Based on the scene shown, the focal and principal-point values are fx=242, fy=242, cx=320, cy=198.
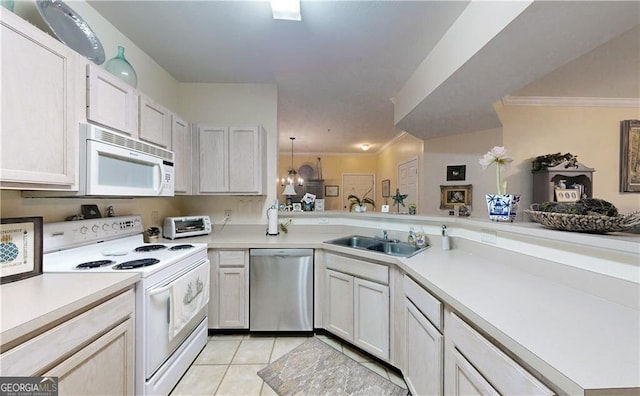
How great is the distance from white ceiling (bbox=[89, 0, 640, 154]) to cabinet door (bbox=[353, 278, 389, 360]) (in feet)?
5.68

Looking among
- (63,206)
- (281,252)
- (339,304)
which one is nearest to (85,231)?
(63,206)

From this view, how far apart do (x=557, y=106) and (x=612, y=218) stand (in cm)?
319

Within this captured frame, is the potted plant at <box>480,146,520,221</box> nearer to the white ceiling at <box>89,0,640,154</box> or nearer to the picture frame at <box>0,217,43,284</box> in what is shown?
the white ceiling at <box>89,0,640,154</box>

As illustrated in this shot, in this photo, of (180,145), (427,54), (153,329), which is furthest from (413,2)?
(153,329)

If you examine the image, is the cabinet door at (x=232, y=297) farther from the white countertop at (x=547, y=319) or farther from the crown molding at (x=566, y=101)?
the crown molding at (x=566, y=101)

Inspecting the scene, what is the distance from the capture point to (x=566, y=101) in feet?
10.3

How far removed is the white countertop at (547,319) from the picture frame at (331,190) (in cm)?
590

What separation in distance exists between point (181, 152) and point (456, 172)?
11.1ft

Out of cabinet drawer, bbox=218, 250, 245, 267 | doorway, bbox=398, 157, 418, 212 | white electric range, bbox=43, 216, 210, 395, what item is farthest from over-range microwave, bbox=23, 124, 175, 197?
doorway, bbox=398, 157, 418, 212

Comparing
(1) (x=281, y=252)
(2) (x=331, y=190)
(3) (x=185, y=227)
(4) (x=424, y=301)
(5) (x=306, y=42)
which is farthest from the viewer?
(2) (x=331, y=190)

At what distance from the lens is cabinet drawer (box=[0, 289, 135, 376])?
747 millimetres

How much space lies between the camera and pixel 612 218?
97 cm

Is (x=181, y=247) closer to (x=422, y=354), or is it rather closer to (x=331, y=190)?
(x=422, y=354)

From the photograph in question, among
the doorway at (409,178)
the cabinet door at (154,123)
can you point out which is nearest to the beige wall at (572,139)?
the doorway at (409,178)
